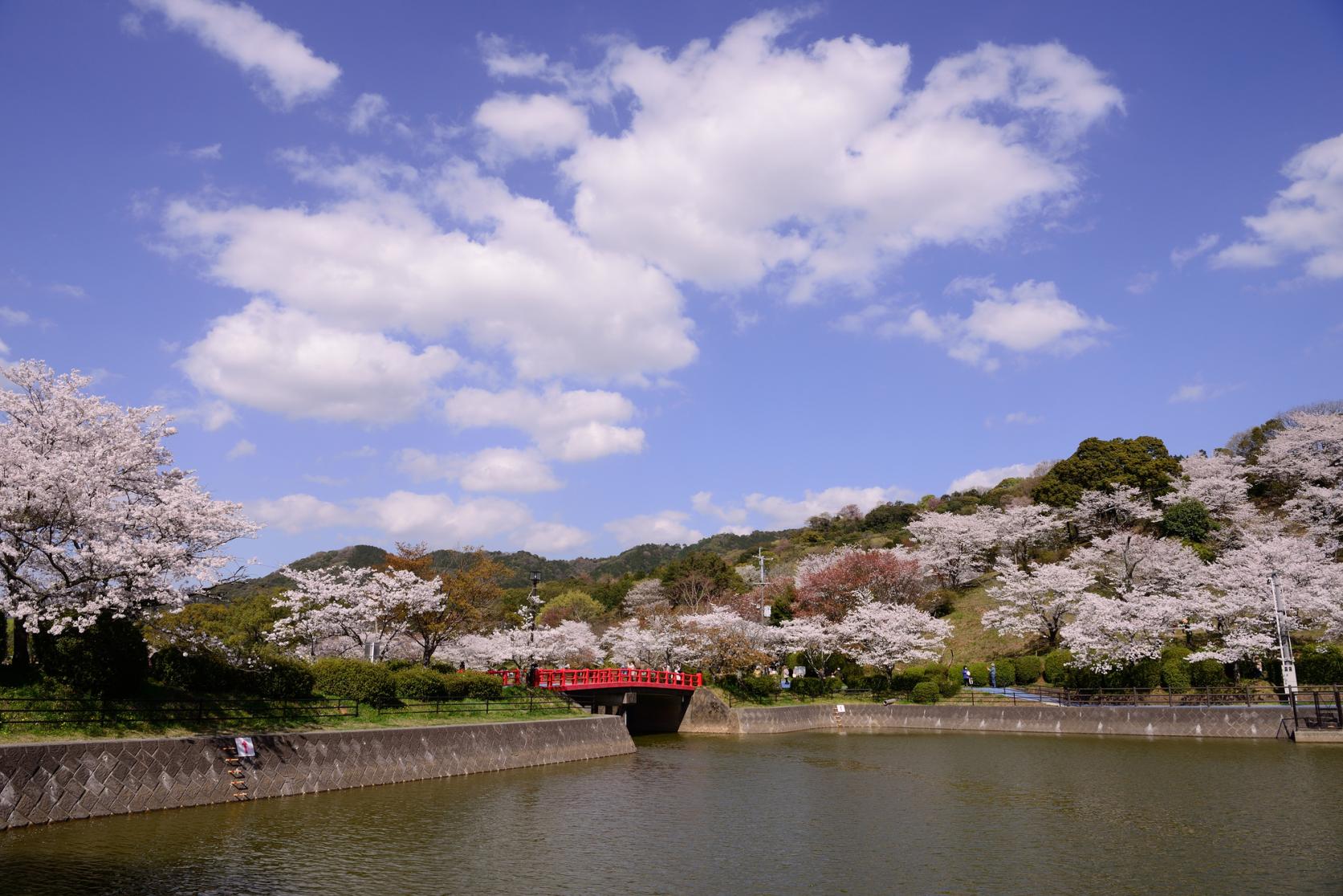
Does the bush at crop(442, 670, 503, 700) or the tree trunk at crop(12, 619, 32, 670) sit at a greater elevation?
the tree trunk at crop(12, 619, 32, 670)

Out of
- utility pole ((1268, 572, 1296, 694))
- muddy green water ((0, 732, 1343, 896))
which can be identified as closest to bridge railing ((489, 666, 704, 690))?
muddy green water ((0, 732, 1343, 896))

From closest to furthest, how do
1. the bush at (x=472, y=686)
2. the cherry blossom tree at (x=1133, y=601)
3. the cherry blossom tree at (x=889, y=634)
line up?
the bush at (x=472, y=686)
the cherry blossom tree at (x=1133, y=601)
the cherry blossom tree at (x=889, y=634)

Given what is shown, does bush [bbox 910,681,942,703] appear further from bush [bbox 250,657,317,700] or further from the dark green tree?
bush [bbox 250,657,317,700]

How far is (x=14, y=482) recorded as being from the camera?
21609 millimetres

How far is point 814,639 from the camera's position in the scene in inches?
2371

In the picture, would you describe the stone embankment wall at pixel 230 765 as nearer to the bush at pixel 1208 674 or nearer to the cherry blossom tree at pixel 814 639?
the cherry blossom tree at pixel 814 639

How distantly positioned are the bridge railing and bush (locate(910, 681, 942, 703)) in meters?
14.8

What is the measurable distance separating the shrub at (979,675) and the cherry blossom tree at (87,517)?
161ft

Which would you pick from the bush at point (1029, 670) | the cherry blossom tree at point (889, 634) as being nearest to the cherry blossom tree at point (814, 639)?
the cherry blossom tree at point (889, 634)

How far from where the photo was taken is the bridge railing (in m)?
43.0

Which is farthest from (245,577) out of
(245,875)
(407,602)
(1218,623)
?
(1218,623)

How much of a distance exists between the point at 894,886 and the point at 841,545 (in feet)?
306

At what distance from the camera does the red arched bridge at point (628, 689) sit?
1720 inches

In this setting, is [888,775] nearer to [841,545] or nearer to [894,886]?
[894,886]
